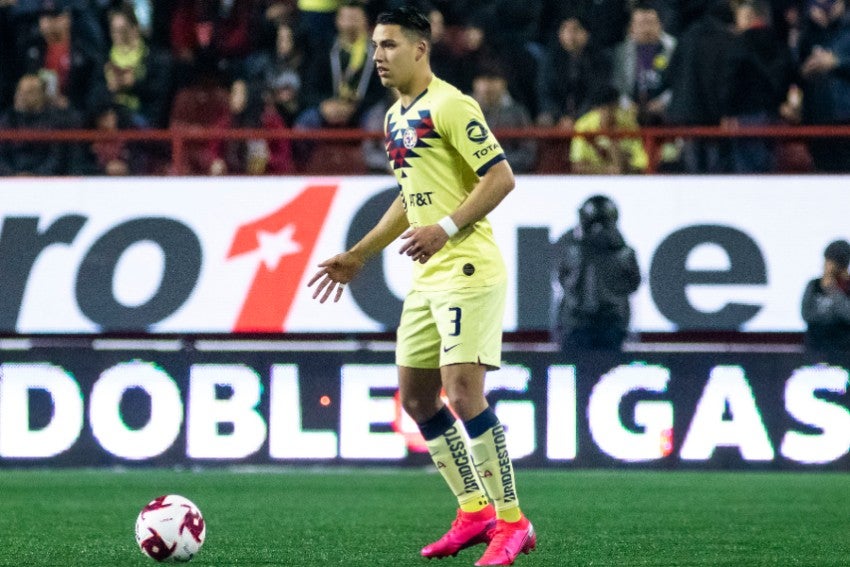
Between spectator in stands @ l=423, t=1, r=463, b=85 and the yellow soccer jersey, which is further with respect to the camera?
spectator in stands @ l=423, t=1, r=463, b=85

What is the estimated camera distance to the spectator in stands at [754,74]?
40.2ft

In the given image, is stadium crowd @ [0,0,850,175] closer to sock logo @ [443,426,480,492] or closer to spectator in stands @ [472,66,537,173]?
spectator in stands @ [472,66,537,173]

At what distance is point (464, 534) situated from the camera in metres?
6.56

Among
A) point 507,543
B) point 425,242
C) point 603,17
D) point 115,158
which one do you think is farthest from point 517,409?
point 425,242

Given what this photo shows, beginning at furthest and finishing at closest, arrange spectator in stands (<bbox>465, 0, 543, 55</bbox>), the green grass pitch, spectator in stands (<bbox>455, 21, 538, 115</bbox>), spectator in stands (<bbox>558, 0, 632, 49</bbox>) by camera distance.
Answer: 1. spectator in stands (<bbox>465, 0, 543, 55</bbox>)
2. spectator in stands (<bbox>558, 0, 632, 49</bbox>)
3. spectator in stands (<bbox>455, 21, 538, 115</bbox>)
4. the green grass pitch

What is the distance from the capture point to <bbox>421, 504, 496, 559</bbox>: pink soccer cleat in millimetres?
6539

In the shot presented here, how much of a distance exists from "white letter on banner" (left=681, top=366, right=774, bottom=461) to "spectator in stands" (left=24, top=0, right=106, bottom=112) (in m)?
5.80

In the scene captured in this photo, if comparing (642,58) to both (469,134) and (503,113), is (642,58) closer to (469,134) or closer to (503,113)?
(503,113)

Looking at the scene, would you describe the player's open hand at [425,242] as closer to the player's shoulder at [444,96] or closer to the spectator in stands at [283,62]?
the player's shoulder at [444,96]


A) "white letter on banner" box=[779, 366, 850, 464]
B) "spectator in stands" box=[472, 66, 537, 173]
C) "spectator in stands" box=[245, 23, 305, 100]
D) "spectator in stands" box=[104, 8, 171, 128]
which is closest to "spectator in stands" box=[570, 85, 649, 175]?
"spectator in stands" box=[472, 66, 537, 173]

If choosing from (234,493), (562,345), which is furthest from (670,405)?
(234,493)

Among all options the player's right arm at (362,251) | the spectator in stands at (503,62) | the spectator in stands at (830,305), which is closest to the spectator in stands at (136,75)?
the spectator in stands at (503,62)

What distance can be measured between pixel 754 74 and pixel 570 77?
153cm

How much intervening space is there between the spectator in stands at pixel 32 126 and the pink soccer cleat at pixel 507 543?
6875 mm
